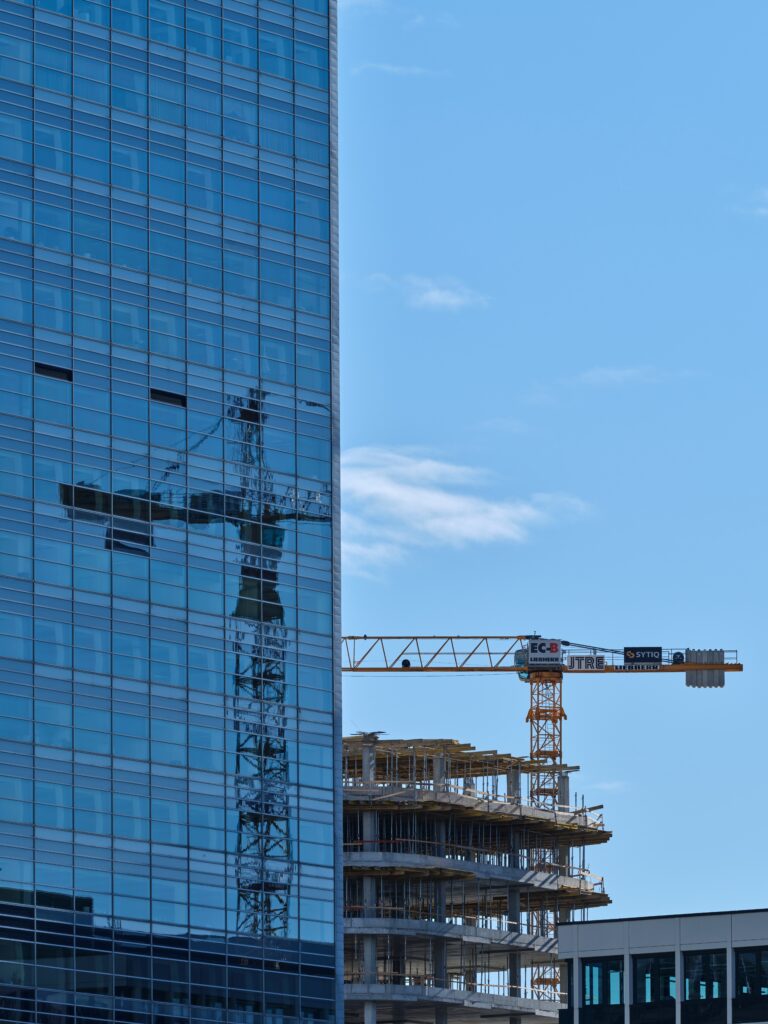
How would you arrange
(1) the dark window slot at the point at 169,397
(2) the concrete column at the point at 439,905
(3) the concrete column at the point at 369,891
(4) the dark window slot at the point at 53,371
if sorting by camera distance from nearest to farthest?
1. (4) the dark window slot at the point at 53,371
2. (1) the dark window slot at the point at 169,397
3. (3) the concrete column at the point at 369,891
4. (2) the concrete column at the point at 439,905

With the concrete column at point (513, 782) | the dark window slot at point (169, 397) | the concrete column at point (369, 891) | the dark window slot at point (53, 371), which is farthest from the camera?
the concrete column at point (513, 782)

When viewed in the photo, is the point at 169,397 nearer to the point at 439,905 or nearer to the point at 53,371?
the point at 53,371

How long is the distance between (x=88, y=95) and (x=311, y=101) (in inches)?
712

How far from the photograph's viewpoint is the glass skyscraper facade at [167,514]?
123 metres

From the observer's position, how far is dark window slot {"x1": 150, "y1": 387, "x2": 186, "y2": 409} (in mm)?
132375

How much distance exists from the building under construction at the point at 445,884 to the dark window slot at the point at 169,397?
164 ft

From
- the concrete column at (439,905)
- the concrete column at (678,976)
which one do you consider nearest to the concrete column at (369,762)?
the concrete column at (439,905)

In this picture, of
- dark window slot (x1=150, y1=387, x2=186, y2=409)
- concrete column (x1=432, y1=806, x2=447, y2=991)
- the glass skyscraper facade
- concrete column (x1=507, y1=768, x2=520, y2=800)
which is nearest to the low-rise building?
the glass skyscraper facade

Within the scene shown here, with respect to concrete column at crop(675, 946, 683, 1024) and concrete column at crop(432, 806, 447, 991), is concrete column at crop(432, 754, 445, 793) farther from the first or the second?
concrete column at crop(675, 946, 683, 1024)

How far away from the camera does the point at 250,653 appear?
13462 cm

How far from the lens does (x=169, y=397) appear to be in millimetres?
133250

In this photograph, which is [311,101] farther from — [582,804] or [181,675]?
[582,804]

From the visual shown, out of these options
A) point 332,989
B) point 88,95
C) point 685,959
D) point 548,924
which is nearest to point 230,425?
point 88,95

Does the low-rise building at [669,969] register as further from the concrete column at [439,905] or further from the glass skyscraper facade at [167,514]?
the concrete column at [439,905]
